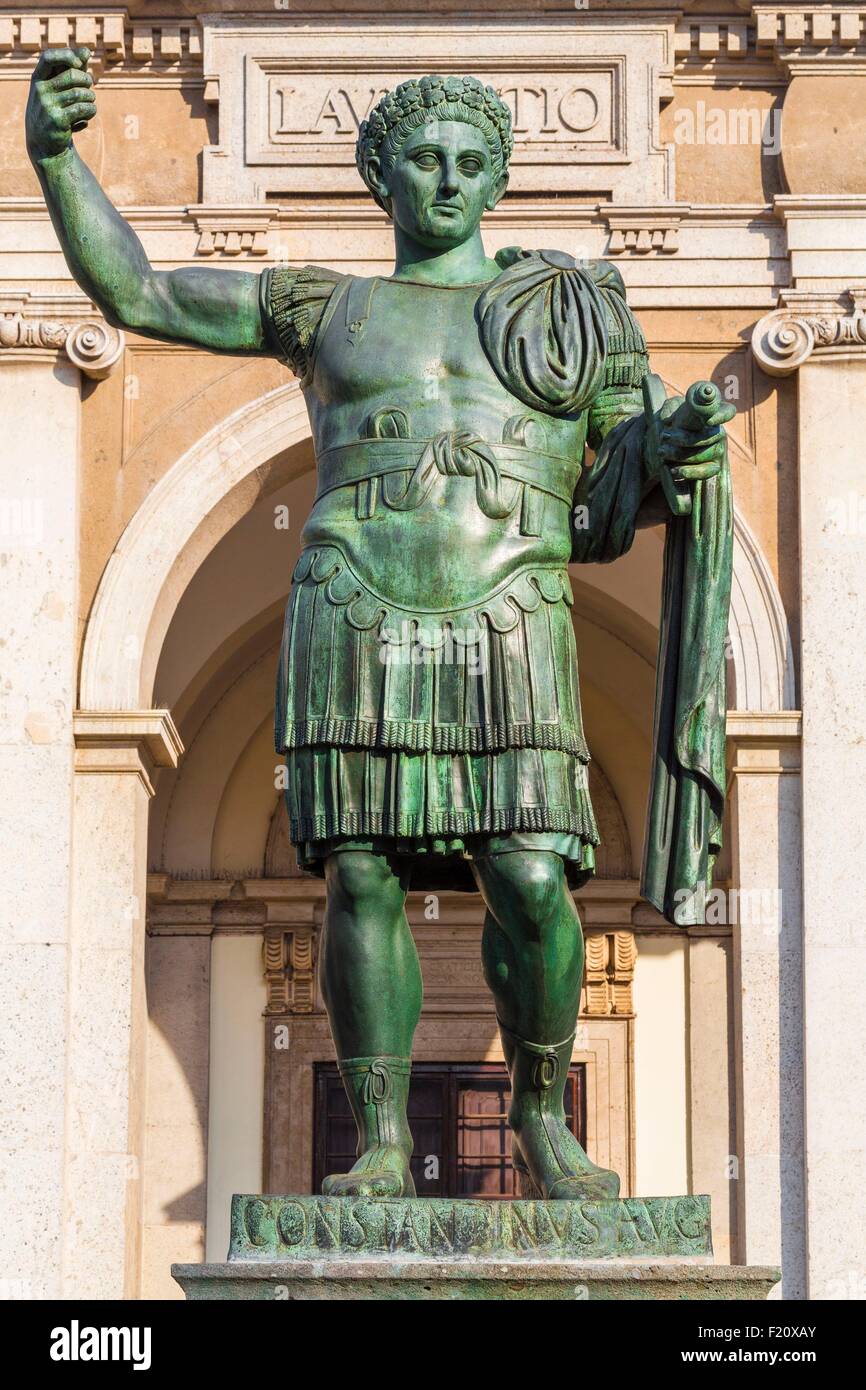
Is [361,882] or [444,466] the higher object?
[444,466]

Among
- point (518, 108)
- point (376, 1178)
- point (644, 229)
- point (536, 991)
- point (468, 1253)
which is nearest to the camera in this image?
point (468, 1253)

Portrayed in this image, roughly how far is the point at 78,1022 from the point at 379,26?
4.61 metres

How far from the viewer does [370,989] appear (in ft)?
16.9

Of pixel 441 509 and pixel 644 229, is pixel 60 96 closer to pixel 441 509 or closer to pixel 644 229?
pixel 441 509

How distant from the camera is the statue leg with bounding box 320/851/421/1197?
16.8ft

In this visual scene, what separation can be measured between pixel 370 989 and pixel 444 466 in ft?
3.16

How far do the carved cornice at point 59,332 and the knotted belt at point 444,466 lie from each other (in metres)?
7.08

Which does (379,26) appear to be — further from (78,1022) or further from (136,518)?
(78,1022)

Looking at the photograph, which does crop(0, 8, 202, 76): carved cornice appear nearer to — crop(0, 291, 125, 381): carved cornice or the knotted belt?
crop(0, 291, 125, 381): carved cornice

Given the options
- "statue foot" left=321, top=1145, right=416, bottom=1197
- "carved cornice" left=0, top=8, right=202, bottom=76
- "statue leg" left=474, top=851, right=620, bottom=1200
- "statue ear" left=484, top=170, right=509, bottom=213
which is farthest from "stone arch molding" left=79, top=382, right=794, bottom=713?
"statue foot" left=321, top=1145, right=416, bottom=1197

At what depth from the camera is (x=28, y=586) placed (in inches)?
473

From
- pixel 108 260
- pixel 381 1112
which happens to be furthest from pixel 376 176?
pixel 381 1112

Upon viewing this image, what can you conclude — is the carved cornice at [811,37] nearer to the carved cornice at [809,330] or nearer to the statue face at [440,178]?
the carved cornice at [809,330]

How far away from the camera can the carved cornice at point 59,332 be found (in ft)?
39.9
